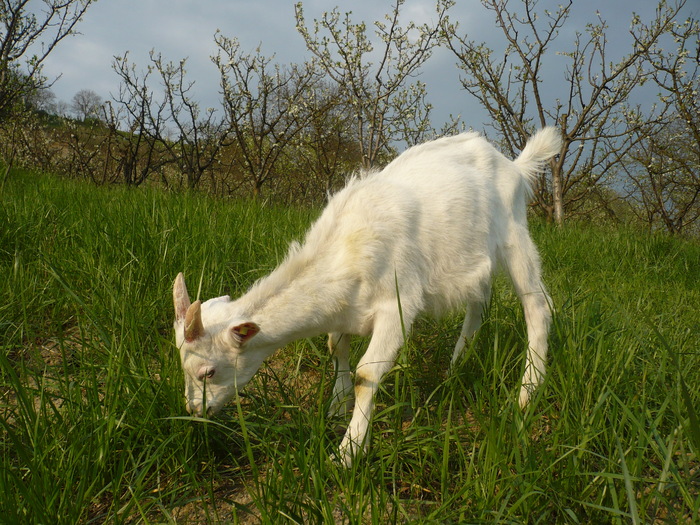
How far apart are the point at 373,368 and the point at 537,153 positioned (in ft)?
7.80

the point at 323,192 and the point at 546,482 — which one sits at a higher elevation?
the point at 323,192

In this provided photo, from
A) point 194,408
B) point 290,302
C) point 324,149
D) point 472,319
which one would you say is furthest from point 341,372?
point 324,149

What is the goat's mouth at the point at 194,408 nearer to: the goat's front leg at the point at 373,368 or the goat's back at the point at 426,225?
the goat's front leg at the point at 373,368

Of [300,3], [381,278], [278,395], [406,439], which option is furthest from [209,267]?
[300,3]

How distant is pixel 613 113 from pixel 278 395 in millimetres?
10194

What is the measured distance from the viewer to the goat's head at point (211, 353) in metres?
2.42

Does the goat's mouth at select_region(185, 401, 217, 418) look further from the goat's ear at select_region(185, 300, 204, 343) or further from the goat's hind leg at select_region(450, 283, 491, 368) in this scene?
the goat's hind leg at select_region(450, 283, 491, 368)

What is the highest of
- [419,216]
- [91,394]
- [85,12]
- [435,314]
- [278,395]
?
[85,12]

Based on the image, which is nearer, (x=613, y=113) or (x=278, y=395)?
(x=278, y=395)

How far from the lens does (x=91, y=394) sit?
2.19 m

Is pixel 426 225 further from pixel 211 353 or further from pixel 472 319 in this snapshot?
pixel 211 353

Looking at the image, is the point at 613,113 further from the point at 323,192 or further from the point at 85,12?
the point at 85,12

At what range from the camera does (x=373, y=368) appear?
2.56m

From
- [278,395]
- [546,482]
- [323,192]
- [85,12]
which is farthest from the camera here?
[323,192]
